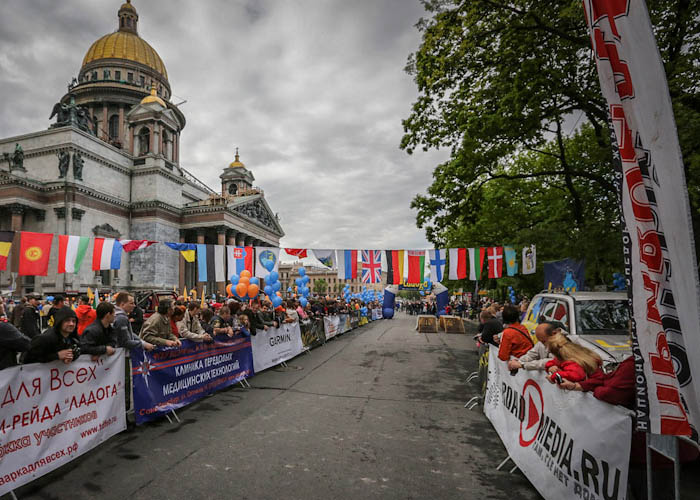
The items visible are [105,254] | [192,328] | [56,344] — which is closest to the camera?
[56,344]

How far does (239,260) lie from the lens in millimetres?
15227

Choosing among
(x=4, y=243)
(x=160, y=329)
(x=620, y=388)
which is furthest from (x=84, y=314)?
(x=620, y=388)

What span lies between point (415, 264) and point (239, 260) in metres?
7.43

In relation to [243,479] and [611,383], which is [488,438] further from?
[243,479]

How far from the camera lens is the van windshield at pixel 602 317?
19.5 feet

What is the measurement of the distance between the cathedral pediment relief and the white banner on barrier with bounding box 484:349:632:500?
46.6 meters

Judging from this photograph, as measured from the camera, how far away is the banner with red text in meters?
2.44

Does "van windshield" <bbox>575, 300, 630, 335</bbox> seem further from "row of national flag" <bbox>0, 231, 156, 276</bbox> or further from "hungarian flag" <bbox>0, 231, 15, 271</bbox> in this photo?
"hungarian flag" <bbox>0, 231, 15, 271</bbox>

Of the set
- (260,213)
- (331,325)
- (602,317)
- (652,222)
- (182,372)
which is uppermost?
(260,213)

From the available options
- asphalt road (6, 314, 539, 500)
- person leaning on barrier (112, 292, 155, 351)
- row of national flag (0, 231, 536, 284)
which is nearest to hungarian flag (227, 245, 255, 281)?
row of national flag (0, 231, 536, 284)

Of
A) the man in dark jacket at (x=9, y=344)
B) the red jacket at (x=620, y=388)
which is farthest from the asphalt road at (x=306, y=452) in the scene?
the red jacket at (x=620, y=388)

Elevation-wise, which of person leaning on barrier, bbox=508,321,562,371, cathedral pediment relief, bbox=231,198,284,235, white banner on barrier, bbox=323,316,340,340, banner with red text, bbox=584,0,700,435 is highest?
cathedral pediment relief, bbox=231,198,284,235

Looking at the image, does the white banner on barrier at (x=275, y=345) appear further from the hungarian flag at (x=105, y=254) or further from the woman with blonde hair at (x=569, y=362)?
the woman with blonde hair at (x=569, y=362)

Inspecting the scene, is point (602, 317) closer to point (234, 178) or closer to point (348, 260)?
point (348, 260)
